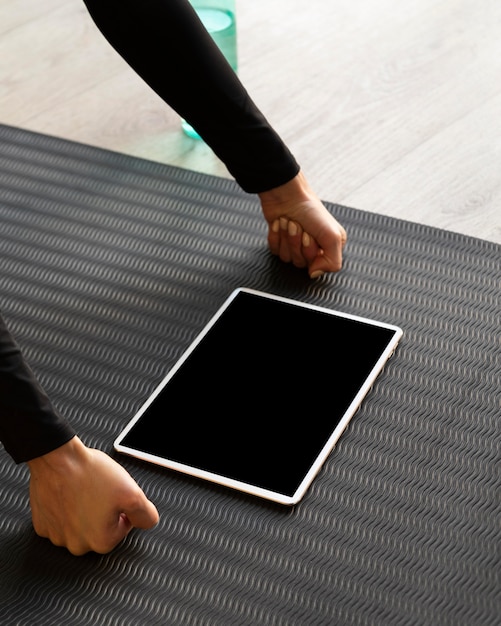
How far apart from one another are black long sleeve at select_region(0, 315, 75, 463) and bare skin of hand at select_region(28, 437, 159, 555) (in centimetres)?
2

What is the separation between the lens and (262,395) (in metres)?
1.37

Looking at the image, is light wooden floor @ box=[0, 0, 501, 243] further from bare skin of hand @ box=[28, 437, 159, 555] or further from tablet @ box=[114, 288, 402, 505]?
bare skin of hand @ box=[28, 437, 159, 555]

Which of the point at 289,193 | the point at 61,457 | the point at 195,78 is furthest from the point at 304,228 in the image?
the point at 61,457

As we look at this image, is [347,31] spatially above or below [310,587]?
below

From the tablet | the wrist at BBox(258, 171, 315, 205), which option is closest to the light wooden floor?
the wrist at BBox(258, 171, 315, 205)

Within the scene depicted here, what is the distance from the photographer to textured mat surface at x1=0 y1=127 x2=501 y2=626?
1.15 m

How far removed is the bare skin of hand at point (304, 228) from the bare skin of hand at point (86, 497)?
50cm

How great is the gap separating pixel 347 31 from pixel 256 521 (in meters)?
1.29

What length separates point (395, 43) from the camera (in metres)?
2.15

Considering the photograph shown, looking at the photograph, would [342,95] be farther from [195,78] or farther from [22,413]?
[22,413]

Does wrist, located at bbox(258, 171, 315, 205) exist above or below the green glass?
below

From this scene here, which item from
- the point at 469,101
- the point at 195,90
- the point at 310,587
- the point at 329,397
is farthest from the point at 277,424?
the point at 469,101

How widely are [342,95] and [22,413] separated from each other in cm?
110

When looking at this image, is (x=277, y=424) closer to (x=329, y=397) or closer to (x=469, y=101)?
(x=329, y=397)
